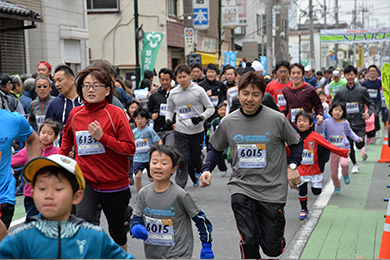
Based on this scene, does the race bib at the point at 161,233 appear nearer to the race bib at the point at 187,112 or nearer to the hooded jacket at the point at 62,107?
the hooded jacket at the point at 62,107

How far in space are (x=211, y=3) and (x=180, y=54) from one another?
8.92 metres

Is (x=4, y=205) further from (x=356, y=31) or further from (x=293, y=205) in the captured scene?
(x=356, y=31)

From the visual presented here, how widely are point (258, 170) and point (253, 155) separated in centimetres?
15

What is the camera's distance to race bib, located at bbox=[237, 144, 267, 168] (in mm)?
5359

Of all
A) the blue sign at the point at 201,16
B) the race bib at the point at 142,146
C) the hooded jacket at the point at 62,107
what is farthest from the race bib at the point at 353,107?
the blue sign at the point at 201,16

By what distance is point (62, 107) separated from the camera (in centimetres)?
678

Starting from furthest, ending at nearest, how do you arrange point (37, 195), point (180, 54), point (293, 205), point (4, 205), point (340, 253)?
point (180, 54) → point (293, 205) → point (340, 253) → point (4, 205) → point (37, 195)

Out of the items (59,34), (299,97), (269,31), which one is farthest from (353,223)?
(269,31)

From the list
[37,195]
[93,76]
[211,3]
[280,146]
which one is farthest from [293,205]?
[211,3]

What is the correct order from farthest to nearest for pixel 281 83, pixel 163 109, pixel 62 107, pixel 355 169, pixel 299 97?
pixel 355 169, pixel 163 109, pixel 281 83, pixel 299 97, pixel 62 107

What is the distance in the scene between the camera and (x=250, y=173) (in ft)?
17.8

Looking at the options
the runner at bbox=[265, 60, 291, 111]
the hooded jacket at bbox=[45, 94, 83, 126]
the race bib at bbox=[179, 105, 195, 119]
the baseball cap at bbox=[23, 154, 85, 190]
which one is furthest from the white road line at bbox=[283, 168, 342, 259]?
the baseball cap at bbox=[23, 154, 85, 190]

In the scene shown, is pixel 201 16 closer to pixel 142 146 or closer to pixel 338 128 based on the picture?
pixel 338 128

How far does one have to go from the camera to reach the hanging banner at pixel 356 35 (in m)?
46.4
